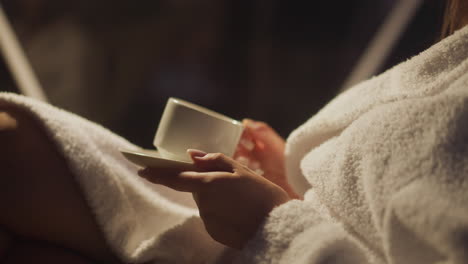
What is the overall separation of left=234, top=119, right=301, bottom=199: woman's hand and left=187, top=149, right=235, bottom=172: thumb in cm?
25

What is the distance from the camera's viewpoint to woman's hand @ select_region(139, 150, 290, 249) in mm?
394

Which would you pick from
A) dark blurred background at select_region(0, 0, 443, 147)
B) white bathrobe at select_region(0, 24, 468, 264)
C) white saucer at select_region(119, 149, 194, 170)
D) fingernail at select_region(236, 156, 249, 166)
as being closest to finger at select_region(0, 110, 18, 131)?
white bathrobe at select_region(0, 24, 468, 264)

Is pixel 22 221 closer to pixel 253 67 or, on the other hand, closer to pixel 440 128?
pixel 440 128

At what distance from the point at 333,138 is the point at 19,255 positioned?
0.39m

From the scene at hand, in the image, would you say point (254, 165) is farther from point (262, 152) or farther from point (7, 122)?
point (7, 122)

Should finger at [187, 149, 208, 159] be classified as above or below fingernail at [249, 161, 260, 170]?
above

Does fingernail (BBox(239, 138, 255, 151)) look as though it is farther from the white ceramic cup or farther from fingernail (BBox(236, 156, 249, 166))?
the white ceramic cup

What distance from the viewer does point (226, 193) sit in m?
0.39

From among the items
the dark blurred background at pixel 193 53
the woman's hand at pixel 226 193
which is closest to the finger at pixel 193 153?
the woman's hand at pixel 226 193

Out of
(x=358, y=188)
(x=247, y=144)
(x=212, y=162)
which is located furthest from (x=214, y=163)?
(x=247, y=144)

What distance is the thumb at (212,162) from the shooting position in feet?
1.34

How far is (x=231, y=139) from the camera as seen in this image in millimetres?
528

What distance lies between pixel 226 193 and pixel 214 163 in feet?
0.11

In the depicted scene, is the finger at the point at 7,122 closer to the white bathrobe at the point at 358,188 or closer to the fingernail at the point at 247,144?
the white bathrobe at the point at 358,188
